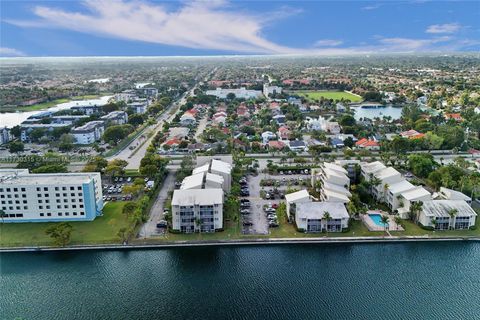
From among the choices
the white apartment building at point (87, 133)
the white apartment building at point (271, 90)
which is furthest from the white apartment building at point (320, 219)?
the white apartment building at point (271, 90)

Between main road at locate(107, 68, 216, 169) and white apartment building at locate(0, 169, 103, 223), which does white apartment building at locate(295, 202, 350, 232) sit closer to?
white apartment building at locate(0, 169, 103, 223)

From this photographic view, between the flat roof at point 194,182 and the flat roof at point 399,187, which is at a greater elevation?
the flat roof at point 194,182

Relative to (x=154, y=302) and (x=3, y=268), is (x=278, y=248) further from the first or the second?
(x=3, y=268)

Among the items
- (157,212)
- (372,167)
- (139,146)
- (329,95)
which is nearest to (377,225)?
(372,167)

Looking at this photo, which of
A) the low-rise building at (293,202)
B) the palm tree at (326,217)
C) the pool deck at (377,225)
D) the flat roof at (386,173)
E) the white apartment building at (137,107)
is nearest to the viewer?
the palm tree at (326,217)

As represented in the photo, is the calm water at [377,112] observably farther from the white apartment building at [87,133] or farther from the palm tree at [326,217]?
the palm tree at [326,217]

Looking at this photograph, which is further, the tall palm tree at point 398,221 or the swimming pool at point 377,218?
the swimming pool at point 377,218

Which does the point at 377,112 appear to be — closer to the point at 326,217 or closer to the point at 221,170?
the point at 221,170

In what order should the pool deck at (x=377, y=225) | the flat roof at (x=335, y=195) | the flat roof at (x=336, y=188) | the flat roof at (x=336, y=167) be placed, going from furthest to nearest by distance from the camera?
1. the flat roof at (x=336, y=167)
2. the flat roof at (x=336, y=188)
3. the flat roof at (x=335, y=195)
4. the pool deck at (x=377, y=225)
